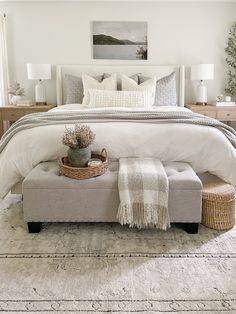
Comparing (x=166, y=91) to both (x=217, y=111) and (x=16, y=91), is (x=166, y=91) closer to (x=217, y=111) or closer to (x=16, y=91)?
(x=217, y=111)

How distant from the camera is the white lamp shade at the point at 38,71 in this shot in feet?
16.4

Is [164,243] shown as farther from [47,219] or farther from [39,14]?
[39,14]

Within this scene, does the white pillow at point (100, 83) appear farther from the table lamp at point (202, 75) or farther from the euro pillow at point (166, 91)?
the table lamp at point (202, 75)

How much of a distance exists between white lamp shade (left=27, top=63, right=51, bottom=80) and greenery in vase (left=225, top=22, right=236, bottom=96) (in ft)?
9.12

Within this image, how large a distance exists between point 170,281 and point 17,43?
4.53 metres

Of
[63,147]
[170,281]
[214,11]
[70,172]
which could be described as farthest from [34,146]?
[214,11]

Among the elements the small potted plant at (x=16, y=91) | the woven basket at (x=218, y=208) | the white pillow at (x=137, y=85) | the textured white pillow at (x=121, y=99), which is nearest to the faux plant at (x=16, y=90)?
the small potted plant at (x=16, y=91)

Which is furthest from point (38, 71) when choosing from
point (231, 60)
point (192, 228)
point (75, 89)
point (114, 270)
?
point (114, 270)

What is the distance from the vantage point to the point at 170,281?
1965mm

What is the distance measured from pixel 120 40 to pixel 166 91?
3.77 ft

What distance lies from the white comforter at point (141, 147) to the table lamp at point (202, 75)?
2.38m

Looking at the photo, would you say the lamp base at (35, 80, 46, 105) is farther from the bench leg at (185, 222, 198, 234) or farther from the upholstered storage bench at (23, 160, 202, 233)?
the bench leg at (185, 222, 198, 234)

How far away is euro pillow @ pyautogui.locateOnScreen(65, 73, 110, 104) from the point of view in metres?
4.96

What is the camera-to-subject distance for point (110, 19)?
521 cm
